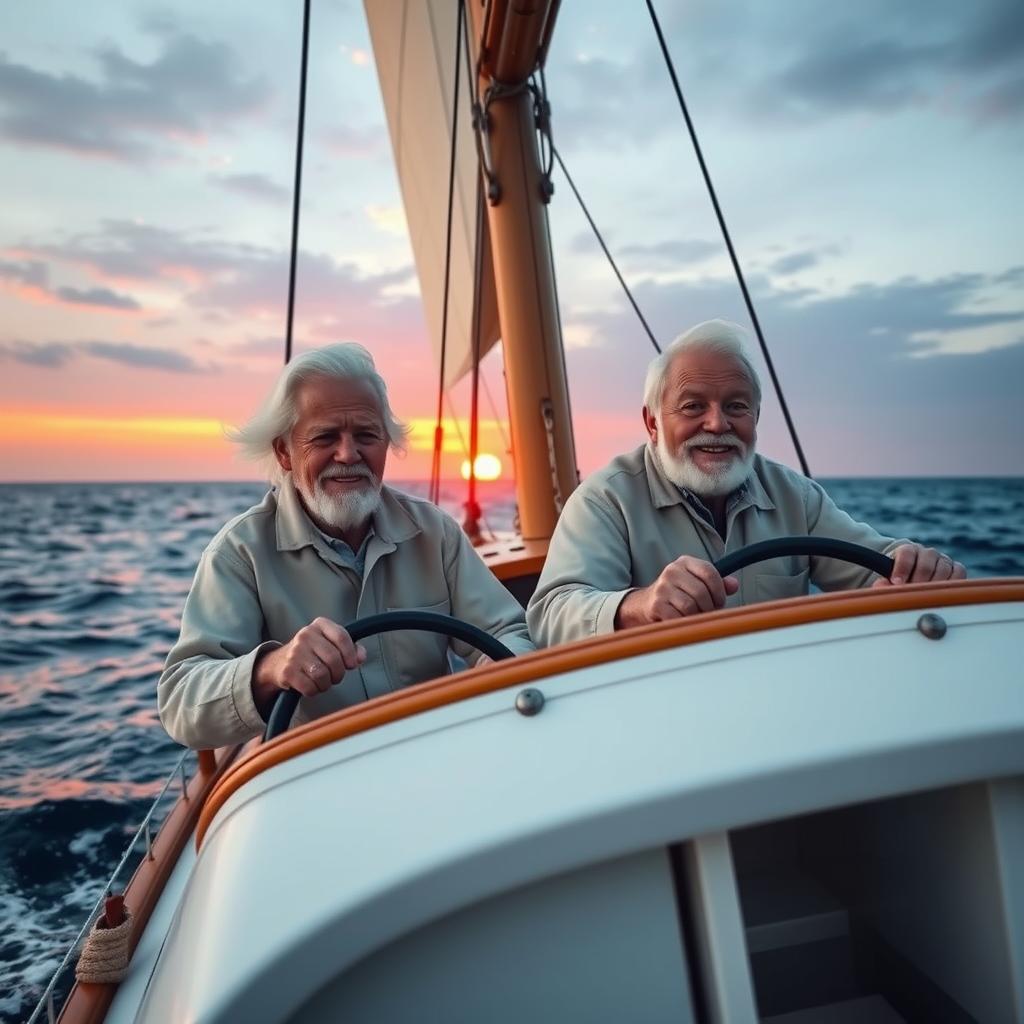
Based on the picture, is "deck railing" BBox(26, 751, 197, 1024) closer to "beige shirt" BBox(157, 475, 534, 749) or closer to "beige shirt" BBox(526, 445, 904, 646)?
"beige shirt" BBox(157, 475, 534, 749)

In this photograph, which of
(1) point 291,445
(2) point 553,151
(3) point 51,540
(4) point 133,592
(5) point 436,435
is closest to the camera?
(1) point 291,445

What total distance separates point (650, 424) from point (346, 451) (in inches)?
29.7

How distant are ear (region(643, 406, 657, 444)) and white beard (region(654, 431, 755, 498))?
72 mm

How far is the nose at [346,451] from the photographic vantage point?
179cm

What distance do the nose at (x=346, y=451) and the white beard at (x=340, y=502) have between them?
0.07 feet

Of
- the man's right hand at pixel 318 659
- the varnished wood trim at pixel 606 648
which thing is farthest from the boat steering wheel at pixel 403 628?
the varnished wood trim at pixel 606 648

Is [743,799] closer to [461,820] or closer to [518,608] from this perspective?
[461,820]

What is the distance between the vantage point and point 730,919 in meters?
0.84

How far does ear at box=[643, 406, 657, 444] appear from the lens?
1.99m

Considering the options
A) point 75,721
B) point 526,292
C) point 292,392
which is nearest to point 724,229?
point 526,292

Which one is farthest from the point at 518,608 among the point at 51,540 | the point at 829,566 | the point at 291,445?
the point at 51,540

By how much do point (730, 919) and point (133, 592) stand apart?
13.0 metres

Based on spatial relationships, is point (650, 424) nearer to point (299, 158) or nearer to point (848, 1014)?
point (848, 1014)

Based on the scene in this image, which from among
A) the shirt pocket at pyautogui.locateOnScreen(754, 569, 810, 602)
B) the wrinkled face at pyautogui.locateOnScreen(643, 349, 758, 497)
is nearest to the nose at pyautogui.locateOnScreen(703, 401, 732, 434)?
the wrinkled face at pyautogui.locateOnScreen(643, 349, 758, 497)
